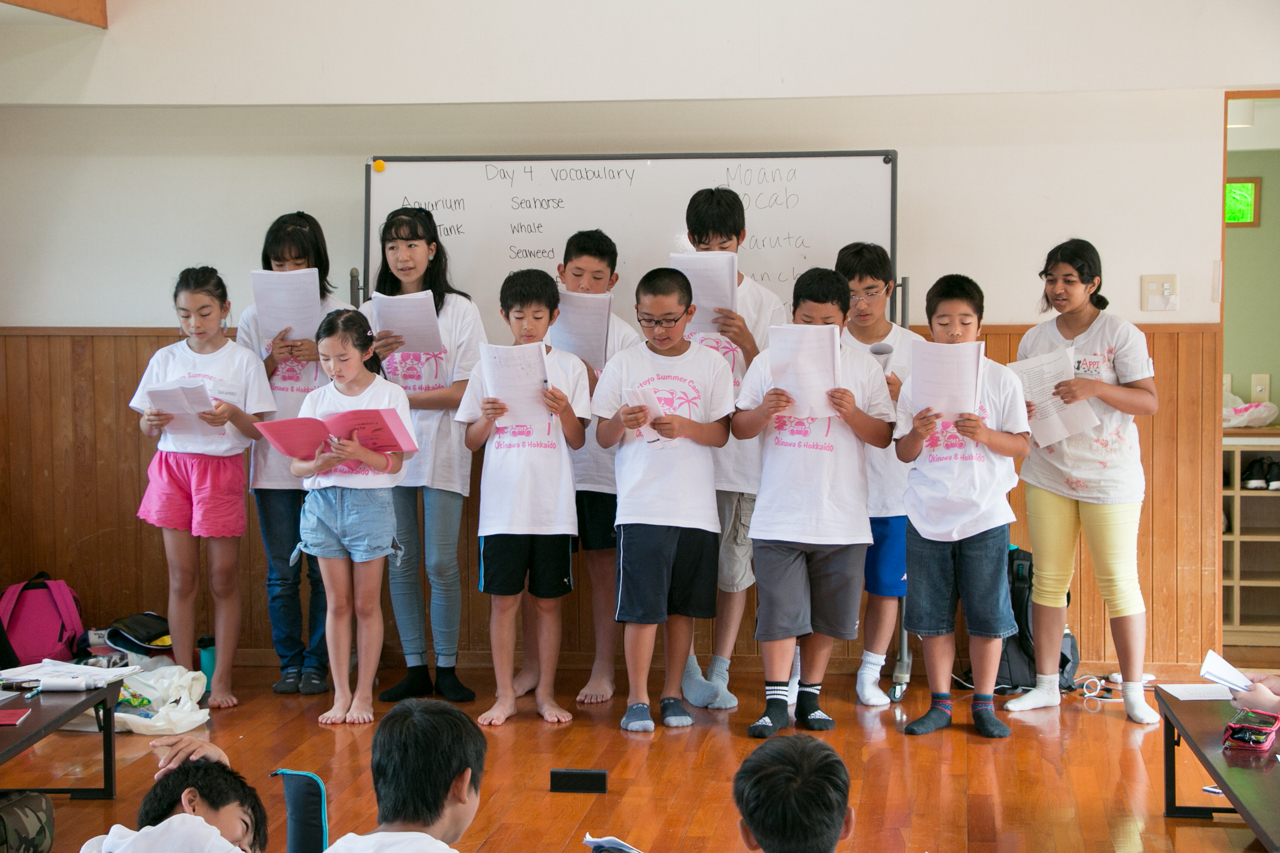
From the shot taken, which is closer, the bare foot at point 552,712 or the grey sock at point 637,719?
the grey sock at point 637,719

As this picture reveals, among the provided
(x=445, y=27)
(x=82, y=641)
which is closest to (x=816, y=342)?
(x=445, y=27)

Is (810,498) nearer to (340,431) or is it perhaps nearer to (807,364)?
(807,364)

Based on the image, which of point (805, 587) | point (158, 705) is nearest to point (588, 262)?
point (805, 587)

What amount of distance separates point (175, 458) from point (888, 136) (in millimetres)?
2788

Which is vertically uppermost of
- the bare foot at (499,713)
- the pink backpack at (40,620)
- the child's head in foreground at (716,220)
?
the child's head in foreground at (716,220)

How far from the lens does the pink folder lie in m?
2.99

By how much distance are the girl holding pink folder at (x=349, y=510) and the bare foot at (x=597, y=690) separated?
2.27 feet

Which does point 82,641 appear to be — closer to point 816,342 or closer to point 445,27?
point 445,27

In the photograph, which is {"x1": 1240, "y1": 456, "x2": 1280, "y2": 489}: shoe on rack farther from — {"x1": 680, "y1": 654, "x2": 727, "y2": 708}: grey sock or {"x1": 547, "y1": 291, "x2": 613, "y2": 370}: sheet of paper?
{"x1": 547, "y1": 291, "x2": 613, "y2": 370}: sheet of paper

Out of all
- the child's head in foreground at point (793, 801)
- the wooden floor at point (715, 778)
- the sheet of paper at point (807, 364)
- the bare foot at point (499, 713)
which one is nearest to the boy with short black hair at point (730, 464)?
the wooden floor at point (715, 778)

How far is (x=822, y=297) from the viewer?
2.99 m

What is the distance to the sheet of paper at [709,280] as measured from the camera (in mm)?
3137

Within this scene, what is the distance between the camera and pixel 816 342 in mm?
2871

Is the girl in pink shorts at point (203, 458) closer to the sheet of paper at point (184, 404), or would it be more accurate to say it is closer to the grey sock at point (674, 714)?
the sheet of paper at point (184, 404)
